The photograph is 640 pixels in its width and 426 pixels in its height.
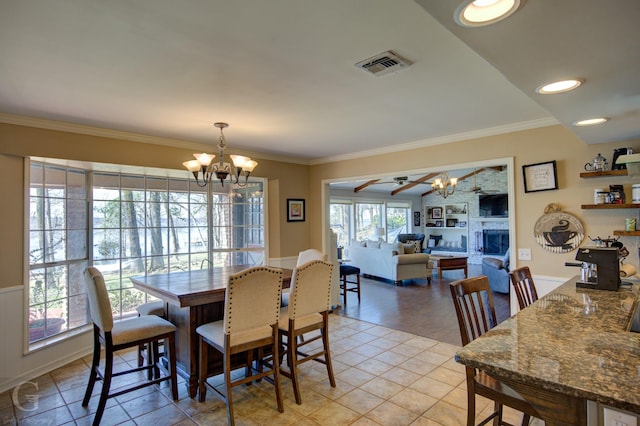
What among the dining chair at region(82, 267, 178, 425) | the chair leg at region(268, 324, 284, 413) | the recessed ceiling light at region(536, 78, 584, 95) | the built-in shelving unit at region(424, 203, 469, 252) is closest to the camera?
the recessed ceiling light at region(536, 78, 584, 95)

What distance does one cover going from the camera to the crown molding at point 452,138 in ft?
11.4

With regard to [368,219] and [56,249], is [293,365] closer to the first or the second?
[56,249]

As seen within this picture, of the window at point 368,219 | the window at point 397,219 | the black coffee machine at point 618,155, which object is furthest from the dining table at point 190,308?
the window at point 397,219

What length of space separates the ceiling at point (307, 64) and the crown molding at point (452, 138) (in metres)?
0.04

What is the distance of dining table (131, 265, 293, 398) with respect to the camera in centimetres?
262

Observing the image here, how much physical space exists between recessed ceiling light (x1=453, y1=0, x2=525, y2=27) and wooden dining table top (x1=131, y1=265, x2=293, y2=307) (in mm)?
1994

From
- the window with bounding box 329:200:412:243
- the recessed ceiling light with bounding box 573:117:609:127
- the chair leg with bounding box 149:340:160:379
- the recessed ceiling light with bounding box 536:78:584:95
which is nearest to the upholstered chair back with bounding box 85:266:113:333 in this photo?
the chair leg with bounding box 149:340:160:379

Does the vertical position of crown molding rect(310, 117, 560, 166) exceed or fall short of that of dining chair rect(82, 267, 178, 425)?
it exceeds it

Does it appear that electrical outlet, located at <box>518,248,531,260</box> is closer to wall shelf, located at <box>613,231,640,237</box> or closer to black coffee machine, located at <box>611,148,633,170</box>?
wall shelf, located at <box>613,231,640,237</box>

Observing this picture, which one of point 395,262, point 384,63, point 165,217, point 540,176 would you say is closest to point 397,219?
point 395,262

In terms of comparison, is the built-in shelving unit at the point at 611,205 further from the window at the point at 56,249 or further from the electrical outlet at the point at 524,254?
the window at the point at 56,249

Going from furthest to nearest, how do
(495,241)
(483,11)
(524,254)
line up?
1. (495,241)
2. (524,254)
3. (483,11)

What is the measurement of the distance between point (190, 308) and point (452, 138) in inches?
133

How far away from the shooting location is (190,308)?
9.13ft
